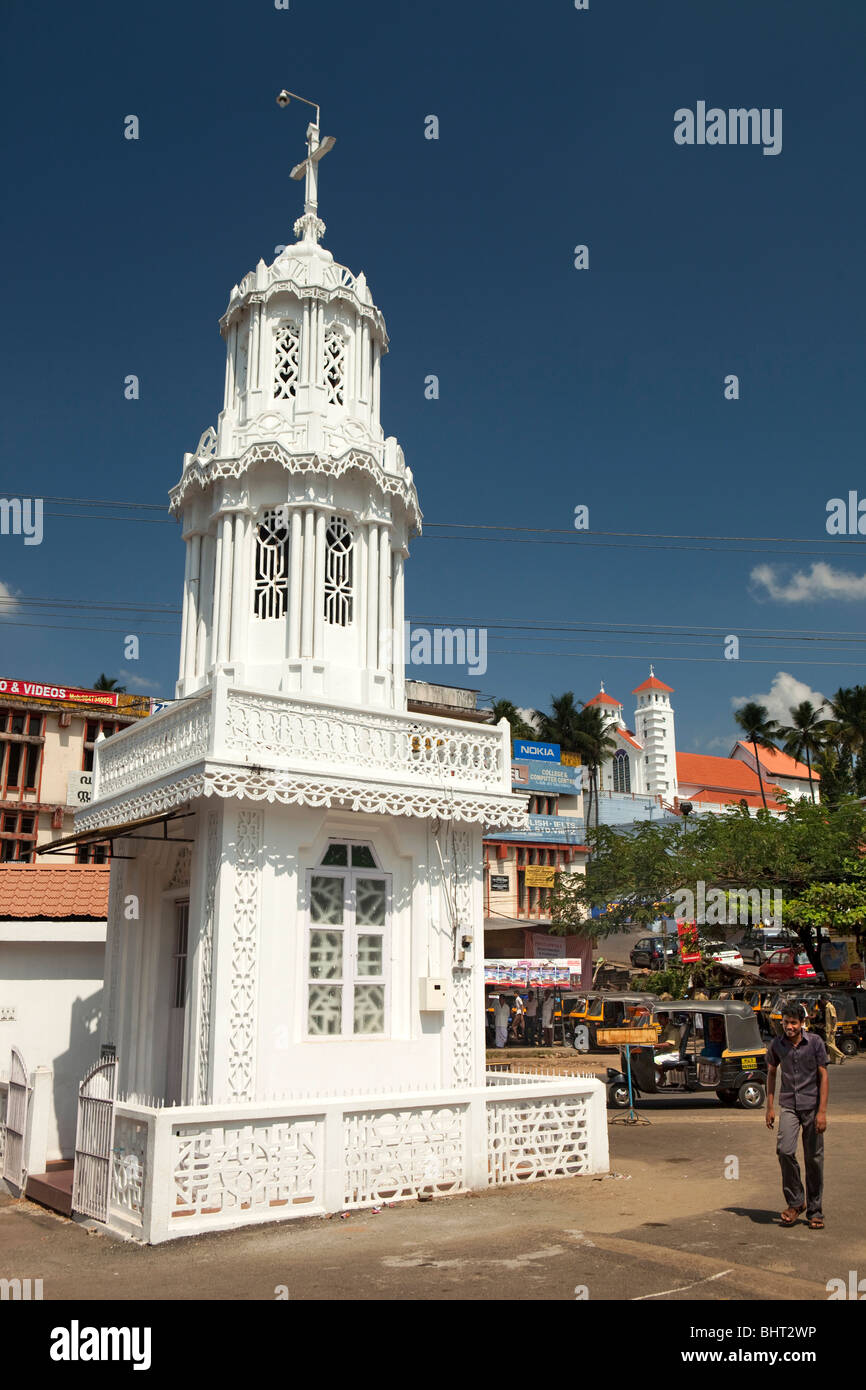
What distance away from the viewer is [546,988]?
116 feet

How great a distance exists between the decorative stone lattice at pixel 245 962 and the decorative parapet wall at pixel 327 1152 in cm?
120

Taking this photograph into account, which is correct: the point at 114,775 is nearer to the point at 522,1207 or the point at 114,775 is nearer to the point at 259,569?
the point at 259,569

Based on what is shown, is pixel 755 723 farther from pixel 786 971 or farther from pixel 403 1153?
pixel 403 1153

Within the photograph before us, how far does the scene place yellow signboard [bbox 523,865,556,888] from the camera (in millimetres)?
52719

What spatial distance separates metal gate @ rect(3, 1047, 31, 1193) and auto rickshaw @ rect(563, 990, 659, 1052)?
1924cm

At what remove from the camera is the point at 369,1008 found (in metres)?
11.8

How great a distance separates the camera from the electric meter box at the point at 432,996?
1187 cm

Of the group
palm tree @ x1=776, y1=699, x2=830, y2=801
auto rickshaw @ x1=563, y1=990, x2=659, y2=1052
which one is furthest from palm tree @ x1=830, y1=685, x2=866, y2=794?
auto rickshaw @ x1=563, y1=990, x2=659, y2=1052

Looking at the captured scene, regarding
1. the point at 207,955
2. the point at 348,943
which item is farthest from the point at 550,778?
the point at 207,955

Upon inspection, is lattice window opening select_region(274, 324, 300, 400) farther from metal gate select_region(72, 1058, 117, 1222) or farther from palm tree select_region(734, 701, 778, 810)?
palm tree select_region(734, 701, 778, 810)

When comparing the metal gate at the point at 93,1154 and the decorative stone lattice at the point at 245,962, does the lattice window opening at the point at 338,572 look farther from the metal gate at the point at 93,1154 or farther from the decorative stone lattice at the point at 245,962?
the metal gate at the point at 93,1154

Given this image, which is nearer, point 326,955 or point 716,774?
point 326,955

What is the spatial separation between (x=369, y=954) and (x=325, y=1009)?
0.80 m

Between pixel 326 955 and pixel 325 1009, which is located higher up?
pixel 326 955
